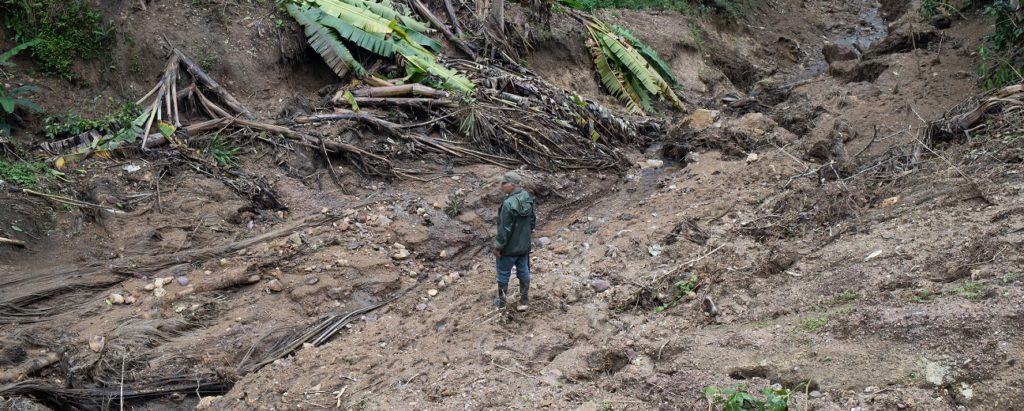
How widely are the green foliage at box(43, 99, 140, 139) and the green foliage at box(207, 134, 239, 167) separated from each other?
0.93m

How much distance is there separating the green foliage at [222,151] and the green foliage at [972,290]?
6966 millimetres

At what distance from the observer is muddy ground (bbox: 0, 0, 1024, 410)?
15.2 ft

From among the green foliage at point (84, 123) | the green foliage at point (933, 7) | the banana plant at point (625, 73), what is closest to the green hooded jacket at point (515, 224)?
the green foliage at point (84, 123)

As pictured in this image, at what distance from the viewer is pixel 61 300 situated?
20.4 feet

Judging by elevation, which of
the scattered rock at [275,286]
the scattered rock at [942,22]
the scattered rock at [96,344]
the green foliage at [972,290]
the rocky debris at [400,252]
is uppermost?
the scattered rock at [942,22]

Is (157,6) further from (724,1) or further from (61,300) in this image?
(724,1)

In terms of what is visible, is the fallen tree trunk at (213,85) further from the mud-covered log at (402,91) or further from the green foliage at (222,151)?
the mud-covered log at (402,91)

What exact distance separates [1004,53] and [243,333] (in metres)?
9.50

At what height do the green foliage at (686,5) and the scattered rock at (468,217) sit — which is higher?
the green foliage at (686,5)

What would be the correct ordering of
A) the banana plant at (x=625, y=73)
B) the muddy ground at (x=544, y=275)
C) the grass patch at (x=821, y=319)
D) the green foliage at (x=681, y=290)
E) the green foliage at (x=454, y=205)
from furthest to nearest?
the banana plant at (x=625, y=73)
the green foliage at (x=454, y=205)
the green foliage at (x=681, y=290)
the grass patch at (x=821, y=319)
the muddy ground at (x=544, y=275)

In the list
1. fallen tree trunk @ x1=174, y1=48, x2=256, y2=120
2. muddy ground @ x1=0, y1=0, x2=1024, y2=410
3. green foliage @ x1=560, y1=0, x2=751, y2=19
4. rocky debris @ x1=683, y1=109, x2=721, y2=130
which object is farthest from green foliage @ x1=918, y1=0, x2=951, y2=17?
fallen tree trunk @ x1=174, y1=48, x2=256, y2=120

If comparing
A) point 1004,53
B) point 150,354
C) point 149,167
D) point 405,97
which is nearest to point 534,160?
point 405,97

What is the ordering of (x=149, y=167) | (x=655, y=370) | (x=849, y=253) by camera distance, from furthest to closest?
1. (x=149, y=167)
2. (x=849, y=253)
3. (x=655, y=370)

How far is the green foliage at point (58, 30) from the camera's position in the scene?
8.22 m
